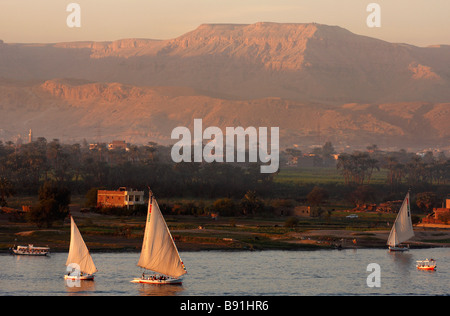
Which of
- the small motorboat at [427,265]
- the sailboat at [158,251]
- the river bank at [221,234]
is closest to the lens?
the sailboat at [158,251]

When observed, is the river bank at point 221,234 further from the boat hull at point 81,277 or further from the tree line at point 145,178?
the tree line at point 145,178

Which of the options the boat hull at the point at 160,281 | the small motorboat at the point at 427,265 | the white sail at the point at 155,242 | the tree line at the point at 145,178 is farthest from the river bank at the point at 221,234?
the tree line at the point at 145,178

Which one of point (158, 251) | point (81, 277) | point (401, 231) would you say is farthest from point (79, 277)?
point (401, 231)

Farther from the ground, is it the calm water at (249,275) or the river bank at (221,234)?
the river bank at (221,234)

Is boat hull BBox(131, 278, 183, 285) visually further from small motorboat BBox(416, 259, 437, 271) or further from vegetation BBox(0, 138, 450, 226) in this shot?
vegetation BBox(0, 138, 450, 226)

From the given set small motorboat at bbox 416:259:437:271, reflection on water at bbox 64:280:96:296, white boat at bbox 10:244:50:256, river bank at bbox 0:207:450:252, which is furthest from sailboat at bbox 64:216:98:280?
small motorboat at bbox 416:259:437:271
